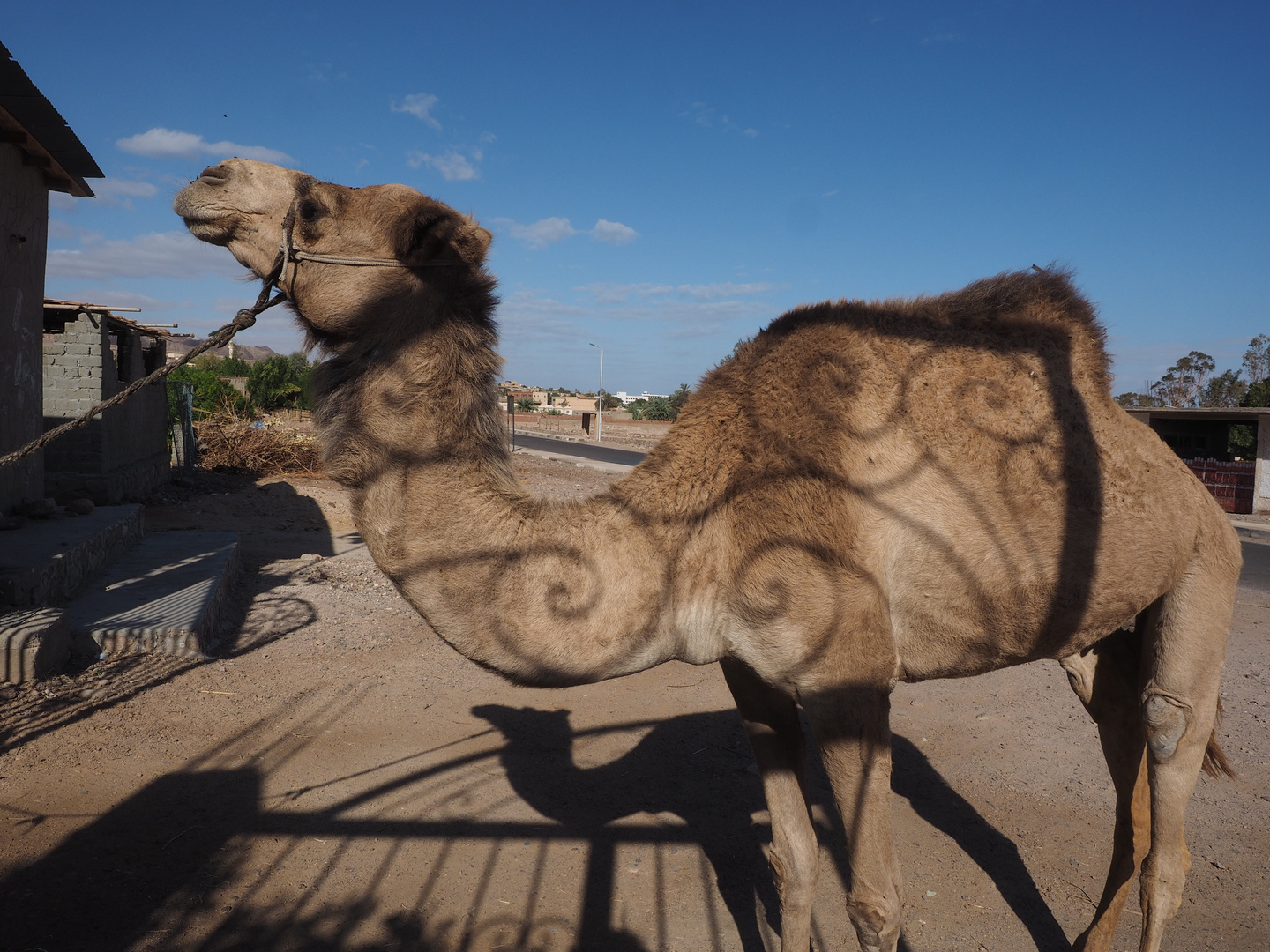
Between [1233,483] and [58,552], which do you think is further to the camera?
[1233,483]

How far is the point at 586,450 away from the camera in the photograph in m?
38.3

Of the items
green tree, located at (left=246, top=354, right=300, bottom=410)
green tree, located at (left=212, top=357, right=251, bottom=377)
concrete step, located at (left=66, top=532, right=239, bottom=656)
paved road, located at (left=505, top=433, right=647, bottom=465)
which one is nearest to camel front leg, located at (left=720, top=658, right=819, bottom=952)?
concrete step, located at (left=66, top=532, right=239, bottom=656)

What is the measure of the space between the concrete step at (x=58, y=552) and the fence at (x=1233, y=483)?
84.7 feet

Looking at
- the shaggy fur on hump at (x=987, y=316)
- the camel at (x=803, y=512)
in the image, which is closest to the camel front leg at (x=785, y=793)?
the camel at (x=803, y=512)

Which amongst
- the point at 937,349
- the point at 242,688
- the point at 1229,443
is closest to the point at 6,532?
the point at 242,688

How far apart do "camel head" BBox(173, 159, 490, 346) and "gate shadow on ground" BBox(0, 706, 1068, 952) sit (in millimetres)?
2526

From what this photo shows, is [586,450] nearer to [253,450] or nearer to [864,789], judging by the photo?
[253,450]

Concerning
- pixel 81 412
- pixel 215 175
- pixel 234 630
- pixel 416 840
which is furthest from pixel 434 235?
pixel 81 412

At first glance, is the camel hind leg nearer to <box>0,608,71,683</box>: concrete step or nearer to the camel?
the camel

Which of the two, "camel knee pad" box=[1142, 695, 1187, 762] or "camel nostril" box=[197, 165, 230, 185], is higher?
"camel nostril" box=[197, 165, 230, 185]

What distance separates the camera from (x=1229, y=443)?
26.6 metres

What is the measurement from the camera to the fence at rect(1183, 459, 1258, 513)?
22.3 metres

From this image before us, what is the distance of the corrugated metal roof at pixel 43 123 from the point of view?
282 inches

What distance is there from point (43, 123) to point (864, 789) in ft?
34.0
